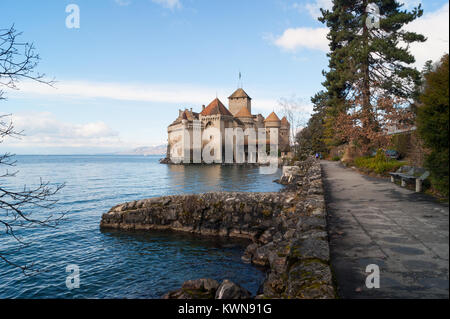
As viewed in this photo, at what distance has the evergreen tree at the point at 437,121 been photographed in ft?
5.96

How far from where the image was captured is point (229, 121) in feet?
256

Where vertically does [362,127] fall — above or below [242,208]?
above

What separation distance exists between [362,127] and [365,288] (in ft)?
48.9

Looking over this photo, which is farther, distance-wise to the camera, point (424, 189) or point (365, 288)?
point (365, 288)

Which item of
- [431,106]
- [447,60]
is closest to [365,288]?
[431,106]

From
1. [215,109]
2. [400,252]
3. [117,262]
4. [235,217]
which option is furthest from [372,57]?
[215,109]

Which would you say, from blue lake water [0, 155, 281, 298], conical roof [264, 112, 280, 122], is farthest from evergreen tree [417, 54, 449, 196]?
conical roof [264, 112, 280, 122]

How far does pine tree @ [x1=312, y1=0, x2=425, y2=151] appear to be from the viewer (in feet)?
19.4

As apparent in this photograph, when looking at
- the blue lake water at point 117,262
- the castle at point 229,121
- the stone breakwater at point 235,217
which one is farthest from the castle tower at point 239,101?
the blue lake water at point 117,262

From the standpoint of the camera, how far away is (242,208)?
14.1 m

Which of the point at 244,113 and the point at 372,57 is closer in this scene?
the point at 372,57

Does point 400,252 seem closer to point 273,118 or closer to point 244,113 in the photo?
point 244,113

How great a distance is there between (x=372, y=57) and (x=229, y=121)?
65.9 meters
